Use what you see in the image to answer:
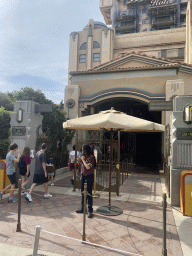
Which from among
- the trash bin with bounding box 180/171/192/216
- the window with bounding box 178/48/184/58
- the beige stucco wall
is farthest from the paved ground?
the beige stucco wall

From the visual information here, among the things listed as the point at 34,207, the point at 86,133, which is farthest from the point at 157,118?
the point at 34,207

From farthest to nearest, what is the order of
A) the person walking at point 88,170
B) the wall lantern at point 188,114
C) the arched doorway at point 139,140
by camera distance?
1. the arched doorway at point 139,140
2. the wall lantern at point 188,114
3. the person walking at point 88,170

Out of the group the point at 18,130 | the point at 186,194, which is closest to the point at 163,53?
the point at 18,130

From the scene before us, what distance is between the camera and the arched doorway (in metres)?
15.7

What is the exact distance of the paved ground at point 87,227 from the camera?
3666 millimetres

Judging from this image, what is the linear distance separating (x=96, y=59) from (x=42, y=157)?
27.9 m

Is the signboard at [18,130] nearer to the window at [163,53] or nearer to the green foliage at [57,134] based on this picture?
the green foliage at [57,134]

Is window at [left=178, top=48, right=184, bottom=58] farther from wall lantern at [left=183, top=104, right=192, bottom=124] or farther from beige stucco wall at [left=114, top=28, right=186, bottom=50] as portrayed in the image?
wall lantern at [left=183, top=104, right=192, bottom=124]

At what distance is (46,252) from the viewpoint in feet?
11.6

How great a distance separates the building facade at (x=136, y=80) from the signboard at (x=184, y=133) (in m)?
0.20

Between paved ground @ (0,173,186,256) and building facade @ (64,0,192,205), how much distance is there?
1516 millimetres

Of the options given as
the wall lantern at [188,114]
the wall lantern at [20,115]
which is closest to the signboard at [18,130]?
the wall lantern at [20,115]

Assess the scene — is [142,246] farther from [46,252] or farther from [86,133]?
[86,133]

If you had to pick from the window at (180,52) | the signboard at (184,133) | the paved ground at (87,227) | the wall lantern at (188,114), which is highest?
the window at (180,52)
